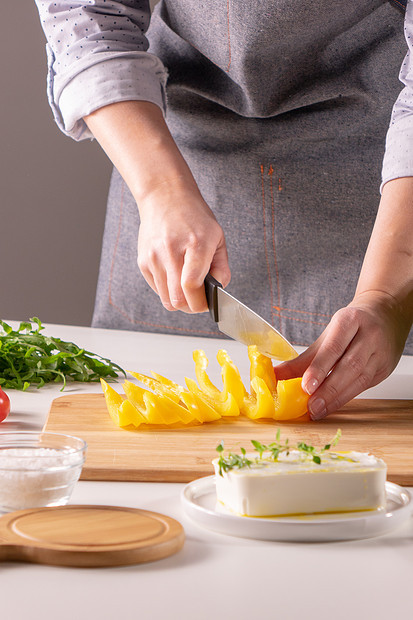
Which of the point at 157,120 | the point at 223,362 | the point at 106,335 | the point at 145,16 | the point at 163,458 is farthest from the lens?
the point at 106,335

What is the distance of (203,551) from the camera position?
2.39ft

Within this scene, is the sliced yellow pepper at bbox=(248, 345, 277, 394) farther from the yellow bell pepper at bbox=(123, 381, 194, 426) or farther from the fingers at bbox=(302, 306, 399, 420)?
the yellow bell pepper at bbox=(123, 381, 194, 426)

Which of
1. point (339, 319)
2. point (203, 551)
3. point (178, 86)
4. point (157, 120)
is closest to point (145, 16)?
point (178, 86)

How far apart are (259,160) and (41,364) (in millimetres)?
954

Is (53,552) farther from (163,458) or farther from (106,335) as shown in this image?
(106,335)

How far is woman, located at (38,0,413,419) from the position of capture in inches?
58.9

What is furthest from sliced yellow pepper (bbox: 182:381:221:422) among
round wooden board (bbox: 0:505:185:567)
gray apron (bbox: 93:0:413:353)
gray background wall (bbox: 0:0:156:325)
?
gray background wall (bbox: 0:0:156:325)

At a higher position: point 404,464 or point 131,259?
point 131,259

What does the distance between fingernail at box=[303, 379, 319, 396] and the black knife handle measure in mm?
267

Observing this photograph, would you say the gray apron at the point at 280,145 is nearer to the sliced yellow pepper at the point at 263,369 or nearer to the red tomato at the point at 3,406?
the sliced yellow pepper at the point at 263,369

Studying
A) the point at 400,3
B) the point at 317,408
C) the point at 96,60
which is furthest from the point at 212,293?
the point at 400,3

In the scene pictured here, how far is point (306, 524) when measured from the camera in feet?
2.42

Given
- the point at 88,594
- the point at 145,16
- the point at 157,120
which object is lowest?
the point at 88,594

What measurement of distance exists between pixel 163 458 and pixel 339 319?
0.48m
